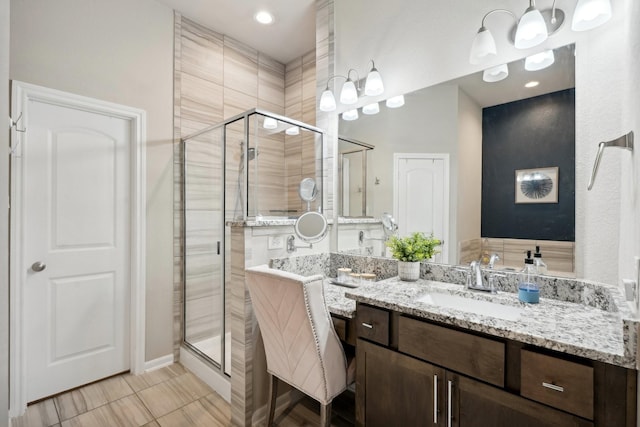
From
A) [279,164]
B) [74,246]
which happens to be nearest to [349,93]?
[279,164]

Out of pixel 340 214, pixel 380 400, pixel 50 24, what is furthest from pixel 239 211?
pixel 50 24

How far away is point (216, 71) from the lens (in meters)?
→ 2.90

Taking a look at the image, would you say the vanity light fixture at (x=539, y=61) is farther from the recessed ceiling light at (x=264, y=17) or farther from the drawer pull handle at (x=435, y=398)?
the recessed ceiling light at (x=264, y=17)

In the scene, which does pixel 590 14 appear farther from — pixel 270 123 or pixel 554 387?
pixel 270 123

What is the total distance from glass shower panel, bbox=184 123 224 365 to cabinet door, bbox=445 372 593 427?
1.62 metres

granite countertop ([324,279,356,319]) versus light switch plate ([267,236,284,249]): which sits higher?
light switch plate ([267,236,284,249])

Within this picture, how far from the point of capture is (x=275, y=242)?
1933mm

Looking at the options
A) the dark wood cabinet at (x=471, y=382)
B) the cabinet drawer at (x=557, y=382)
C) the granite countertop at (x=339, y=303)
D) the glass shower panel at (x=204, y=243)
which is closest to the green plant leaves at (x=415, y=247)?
the granite countertop at (x=339, y=303)

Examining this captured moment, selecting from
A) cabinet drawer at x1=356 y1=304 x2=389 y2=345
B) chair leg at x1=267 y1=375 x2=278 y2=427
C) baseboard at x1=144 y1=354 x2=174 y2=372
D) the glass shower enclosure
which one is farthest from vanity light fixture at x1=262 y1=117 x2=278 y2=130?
baseboard at x1=144 y1=354 x2=174 y2=372

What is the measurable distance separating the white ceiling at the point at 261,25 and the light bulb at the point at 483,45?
1532mm

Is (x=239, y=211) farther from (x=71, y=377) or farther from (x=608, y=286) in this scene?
(x=608, y=286)

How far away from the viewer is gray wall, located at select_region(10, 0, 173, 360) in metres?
1.97

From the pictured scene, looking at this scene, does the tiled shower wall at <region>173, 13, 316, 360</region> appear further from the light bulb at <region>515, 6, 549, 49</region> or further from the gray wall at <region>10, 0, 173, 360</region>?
the light bulb at <region>515, 6, 549, 49</region>

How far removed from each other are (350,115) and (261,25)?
136 centimetres
